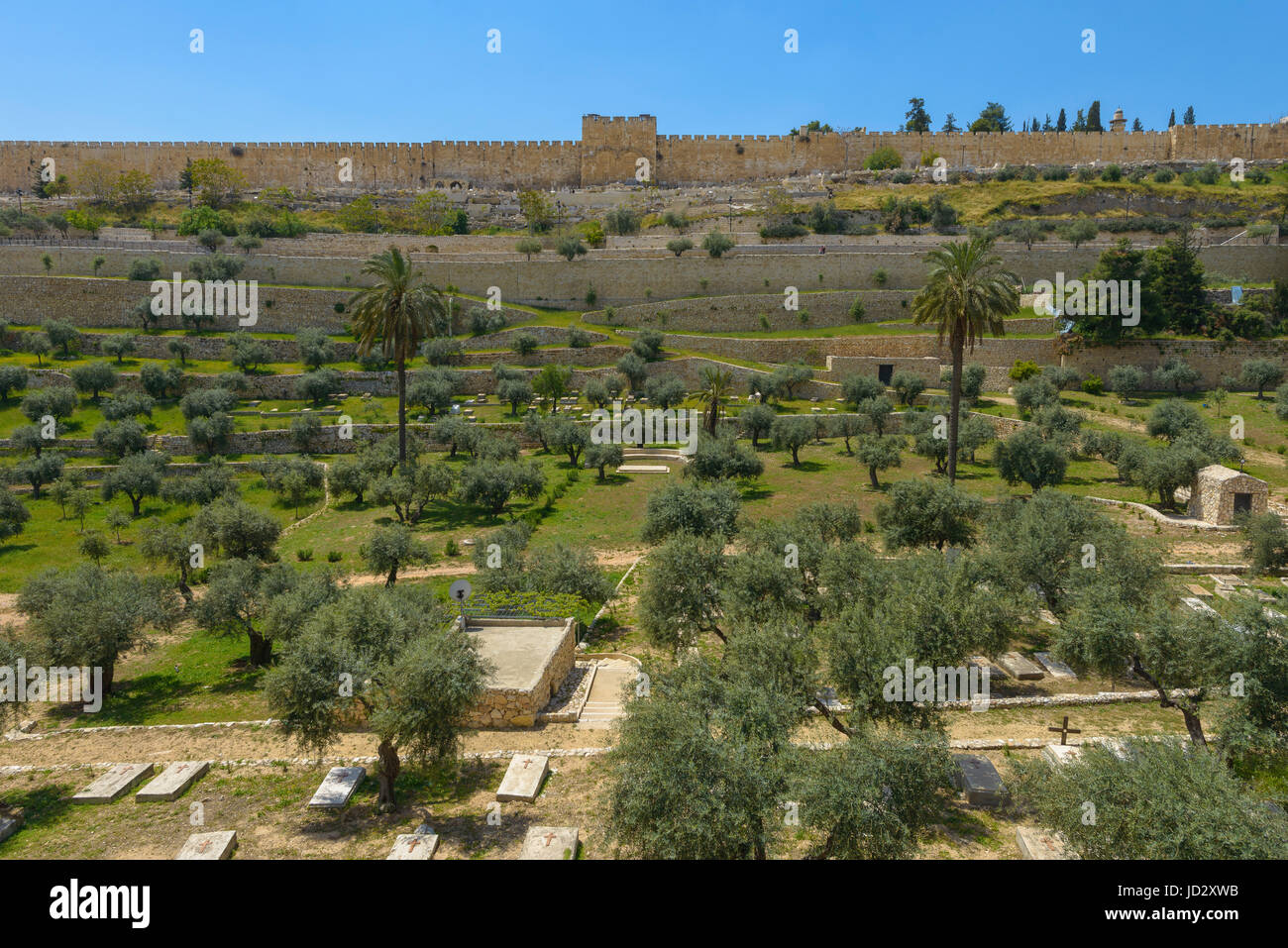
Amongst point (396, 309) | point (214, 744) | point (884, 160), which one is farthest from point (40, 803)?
point (884, 160)

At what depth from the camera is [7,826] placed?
10688 mm

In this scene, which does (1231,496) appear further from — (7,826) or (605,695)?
(7,826)

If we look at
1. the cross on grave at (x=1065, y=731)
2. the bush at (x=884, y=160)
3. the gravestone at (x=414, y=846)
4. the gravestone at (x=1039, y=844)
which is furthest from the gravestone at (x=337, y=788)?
the bush at (x=884, y=160)

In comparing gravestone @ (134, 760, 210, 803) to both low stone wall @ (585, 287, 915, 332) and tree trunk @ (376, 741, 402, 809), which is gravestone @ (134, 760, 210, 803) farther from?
low stone wall @ (585, 287, 915, 332)

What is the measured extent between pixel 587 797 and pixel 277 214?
206ft

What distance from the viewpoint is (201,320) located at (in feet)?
150

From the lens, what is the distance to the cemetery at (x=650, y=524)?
32.9 ft

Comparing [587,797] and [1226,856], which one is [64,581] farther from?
[1226,856]

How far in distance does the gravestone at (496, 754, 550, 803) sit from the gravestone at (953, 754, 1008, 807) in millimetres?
5786

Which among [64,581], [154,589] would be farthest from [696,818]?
[64,581]

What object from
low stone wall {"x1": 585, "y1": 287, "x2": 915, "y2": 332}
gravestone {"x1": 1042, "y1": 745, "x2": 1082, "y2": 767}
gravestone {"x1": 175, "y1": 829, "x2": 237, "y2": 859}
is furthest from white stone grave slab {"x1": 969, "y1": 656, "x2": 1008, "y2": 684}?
low stone wall {"x1": 585, "y1": 287, "x2": 915, "y2": 332}

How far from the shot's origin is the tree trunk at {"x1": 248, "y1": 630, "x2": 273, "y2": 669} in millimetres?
17977

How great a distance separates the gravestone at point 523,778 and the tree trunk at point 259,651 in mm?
8681

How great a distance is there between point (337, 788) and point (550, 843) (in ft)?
13.0
